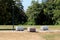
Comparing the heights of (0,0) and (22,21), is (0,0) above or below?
above

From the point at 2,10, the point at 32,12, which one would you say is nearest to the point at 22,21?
the point at 32,12

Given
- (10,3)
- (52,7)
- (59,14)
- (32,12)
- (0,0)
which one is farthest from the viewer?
(32,12)

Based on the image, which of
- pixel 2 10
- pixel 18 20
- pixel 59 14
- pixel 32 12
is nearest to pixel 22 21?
pixel 18 20

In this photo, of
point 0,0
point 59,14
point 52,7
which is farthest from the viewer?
point 52,7

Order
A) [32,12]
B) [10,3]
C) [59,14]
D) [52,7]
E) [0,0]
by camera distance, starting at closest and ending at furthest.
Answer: [0,0], [10,3], [59,14], [52,7], [32,12]

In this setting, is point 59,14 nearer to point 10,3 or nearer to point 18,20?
point 10,3

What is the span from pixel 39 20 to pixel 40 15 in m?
1.16

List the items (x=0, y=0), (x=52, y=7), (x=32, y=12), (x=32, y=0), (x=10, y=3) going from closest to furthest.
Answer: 1. (x=0, y=0)
2. (x=10, y=3)
3. (x=52, y=7)
4. (x=32, y=12)
5. (x=32, y=0)

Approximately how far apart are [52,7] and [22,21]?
1113cm

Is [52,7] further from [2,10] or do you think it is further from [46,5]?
[2,10]

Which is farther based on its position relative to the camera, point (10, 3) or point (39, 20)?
point (39, 20)

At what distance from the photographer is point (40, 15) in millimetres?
51969

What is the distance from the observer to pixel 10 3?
A: 32938 millimetres

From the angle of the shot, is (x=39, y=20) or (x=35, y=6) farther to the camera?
(x=35, y=6)
